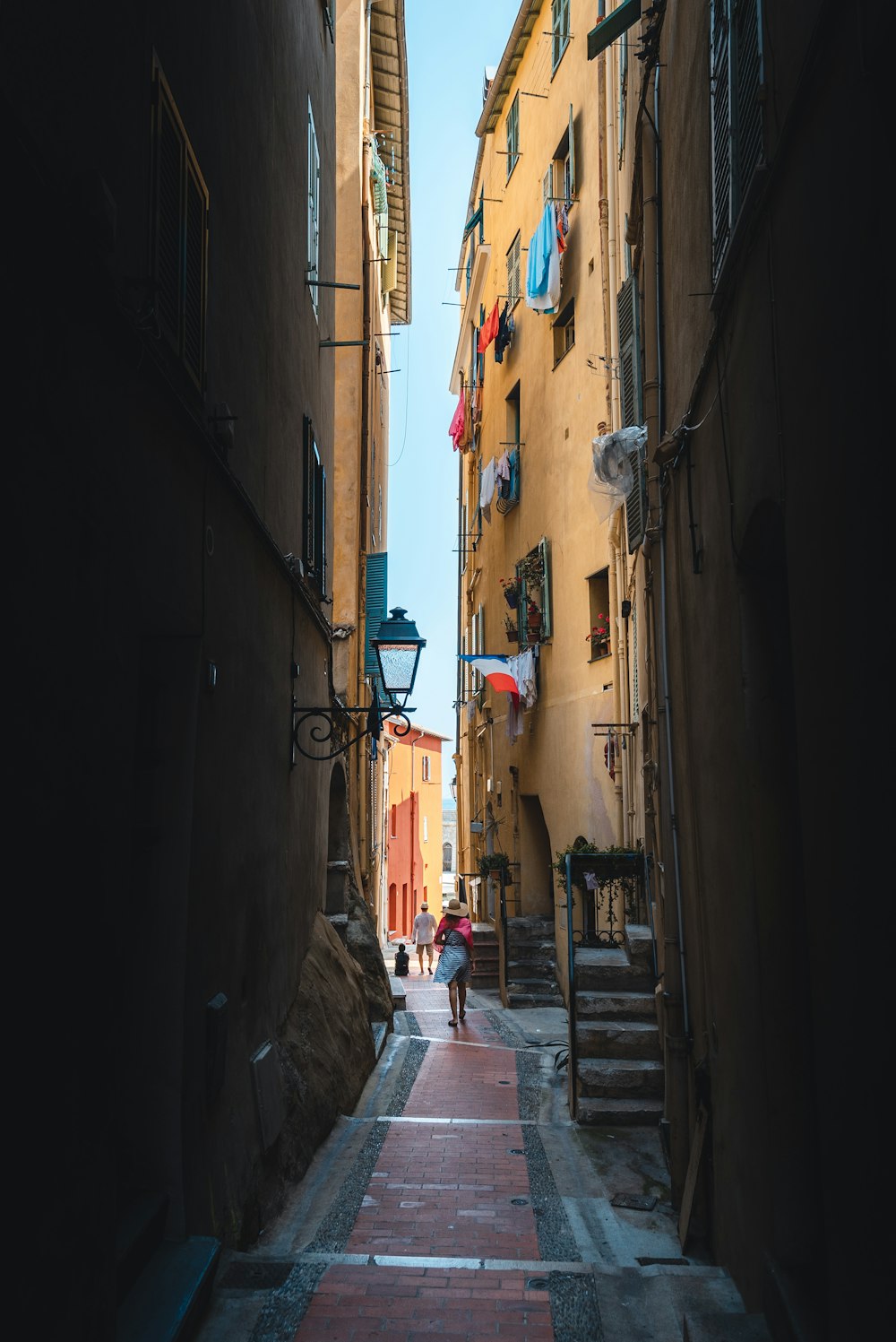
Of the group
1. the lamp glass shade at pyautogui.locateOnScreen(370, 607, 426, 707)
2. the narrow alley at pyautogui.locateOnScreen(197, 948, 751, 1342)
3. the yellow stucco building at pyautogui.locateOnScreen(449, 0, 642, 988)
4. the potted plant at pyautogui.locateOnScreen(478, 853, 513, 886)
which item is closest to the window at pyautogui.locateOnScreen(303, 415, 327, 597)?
the lamp glass shade at pyautogui.locateOnScreen(370, 607, 426, 707)

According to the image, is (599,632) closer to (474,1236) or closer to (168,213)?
(474,1236)

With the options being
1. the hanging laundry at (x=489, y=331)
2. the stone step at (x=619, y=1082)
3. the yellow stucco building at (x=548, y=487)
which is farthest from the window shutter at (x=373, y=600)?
the stone step at (x=619, y=1082)

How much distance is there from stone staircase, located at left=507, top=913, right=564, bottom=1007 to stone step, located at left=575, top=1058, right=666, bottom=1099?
729 centimetres

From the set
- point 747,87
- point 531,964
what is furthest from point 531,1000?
point 747,87

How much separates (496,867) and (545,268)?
34.6ft

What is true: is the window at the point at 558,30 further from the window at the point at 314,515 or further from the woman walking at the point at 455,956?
the woman walking at the point at 455,956

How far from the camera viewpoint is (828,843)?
11.0 ft

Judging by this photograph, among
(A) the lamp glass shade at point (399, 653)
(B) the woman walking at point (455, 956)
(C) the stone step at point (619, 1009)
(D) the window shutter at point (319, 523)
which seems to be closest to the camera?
(A) the lamp glass shade at point (399, 653)

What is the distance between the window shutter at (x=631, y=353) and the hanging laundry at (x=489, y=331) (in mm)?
13494

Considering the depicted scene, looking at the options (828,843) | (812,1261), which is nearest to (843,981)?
(828,843)

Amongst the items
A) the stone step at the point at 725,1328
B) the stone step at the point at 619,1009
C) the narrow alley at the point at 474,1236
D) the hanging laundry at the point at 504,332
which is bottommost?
the narrow alley at the point at 474,1236

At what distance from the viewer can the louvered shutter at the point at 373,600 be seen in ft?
58.3

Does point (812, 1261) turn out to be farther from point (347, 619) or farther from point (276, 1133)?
point (347, 619)

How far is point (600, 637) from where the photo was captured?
16.3 metres
